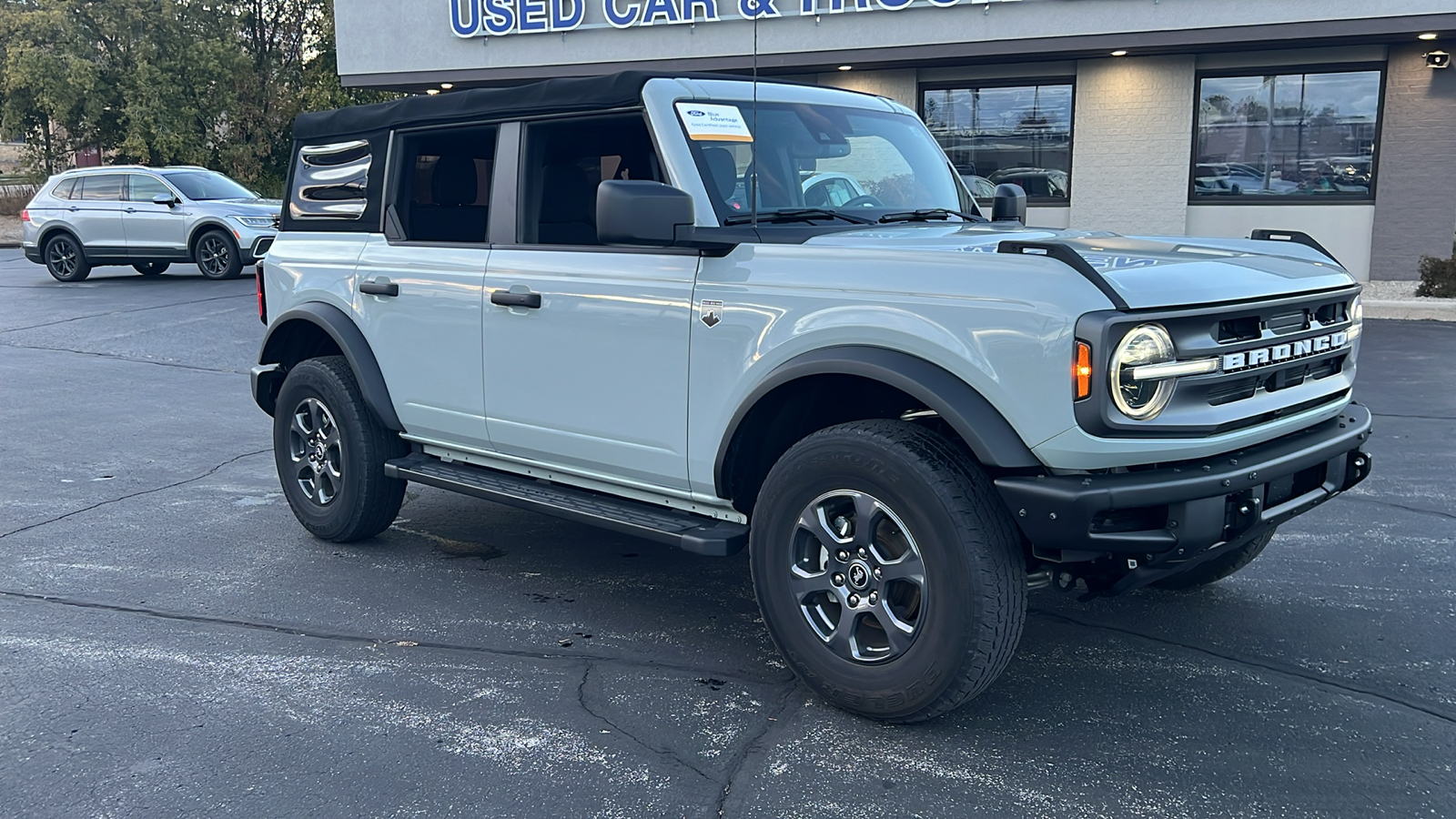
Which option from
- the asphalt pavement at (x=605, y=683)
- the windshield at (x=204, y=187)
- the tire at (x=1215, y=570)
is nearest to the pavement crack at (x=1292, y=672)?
the asphalt pavement at (x=605, y=683)

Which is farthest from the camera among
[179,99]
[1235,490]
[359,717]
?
[179,99]

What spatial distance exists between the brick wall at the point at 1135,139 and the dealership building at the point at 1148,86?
0.02m

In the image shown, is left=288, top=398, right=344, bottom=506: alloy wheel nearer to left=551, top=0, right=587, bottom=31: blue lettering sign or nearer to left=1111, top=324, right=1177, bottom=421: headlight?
left=1111, top=324, right=1177, bottom=421: headlight

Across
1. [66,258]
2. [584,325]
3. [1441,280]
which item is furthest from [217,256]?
[1441,280]

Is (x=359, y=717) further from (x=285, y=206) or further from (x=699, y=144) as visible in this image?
(x=285, y=206)

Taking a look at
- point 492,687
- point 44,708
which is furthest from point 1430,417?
point 44,708

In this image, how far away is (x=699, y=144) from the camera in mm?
4484

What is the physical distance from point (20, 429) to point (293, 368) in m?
3.96

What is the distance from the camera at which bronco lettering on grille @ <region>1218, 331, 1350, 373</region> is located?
3.48 m

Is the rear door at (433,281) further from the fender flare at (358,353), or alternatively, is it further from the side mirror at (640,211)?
the side mirror at (640,211)

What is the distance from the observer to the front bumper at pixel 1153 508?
327 cm

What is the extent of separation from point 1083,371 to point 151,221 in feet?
60.2

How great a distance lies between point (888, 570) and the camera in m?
3.68

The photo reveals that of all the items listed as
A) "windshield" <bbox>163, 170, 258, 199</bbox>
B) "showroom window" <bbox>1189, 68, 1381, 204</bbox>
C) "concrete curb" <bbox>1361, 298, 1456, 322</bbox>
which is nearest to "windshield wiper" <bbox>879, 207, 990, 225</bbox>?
"concrete curb" <bbox>1361, 298, 1456, 322</bbox>
